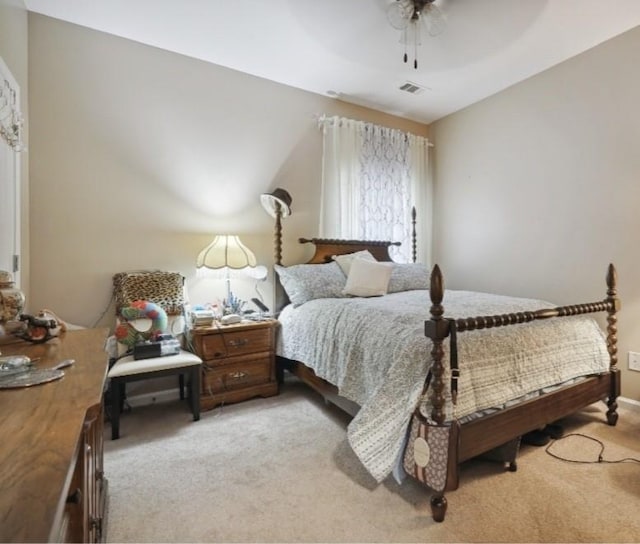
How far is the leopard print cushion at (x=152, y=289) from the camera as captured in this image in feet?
8.38

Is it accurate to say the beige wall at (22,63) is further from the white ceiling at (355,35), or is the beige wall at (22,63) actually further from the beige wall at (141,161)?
the white ceiling at (355,35)

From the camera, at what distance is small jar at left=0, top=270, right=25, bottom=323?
1.23 m

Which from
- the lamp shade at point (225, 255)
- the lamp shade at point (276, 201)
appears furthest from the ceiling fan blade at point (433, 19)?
the lamp shade at point (225, 255)

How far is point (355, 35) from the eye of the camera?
259 cm

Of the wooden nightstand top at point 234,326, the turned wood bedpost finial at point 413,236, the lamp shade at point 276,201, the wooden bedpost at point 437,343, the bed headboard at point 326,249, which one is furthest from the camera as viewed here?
the turned wood bedpost finial at point 413,236

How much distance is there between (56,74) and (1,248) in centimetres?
146

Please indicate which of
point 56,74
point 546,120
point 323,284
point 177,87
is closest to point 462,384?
point 323,284

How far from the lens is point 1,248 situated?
172 cm

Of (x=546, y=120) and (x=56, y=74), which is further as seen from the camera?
(x=546, y=120)

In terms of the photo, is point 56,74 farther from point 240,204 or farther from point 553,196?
point 553,196

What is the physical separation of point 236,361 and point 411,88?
298cm

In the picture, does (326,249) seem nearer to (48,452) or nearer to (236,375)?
(236,375)

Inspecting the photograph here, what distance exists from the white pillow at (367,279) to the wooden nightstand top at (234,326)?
0.68m

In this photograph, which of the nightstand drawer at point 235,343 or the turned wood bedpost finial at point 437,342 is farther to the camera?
the nightstand drawer at point 235,343
